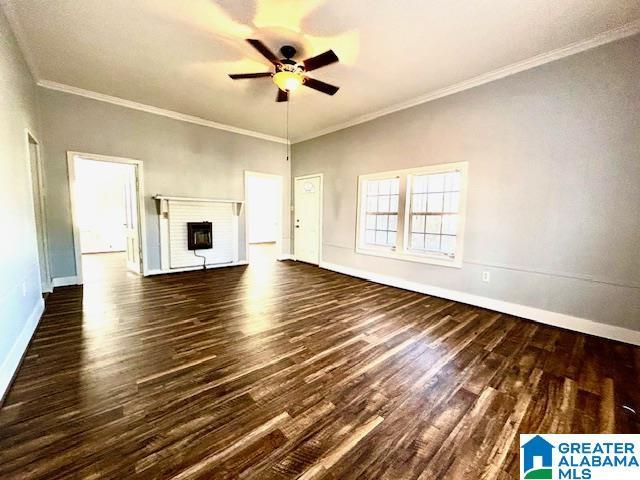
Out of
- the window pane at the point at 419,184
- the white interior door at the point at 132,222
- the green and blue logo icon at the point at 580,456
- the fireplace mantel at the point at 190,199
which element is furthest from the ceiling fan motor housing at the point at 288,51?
the green and blue logo icon at the point at 580,456

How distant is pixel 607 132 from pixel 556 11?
4.13ft

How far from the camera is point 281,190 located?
659 centimetres

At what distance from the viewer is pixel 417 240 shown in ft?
14.0

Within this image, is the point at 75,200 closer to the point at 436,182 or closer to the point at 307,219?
the point at 307,219

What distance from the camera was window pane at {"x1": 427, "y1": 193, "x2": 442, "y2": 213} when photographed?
13.0 feet

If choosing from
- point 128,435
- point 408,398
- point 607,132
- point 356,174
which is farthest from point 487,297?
point 128,435

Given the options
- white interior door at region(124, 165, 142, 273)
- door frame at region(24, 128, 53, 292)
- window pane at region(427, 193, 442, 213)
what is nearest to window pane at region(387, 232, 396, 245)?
window pane at region(427, 193, 442, 213)

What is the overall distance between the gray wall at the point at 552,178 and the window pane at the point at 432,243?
285mm

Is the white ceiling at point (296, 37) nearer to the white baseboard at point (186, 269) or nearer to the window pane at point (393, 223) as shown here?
the window pane at point (393, 223)

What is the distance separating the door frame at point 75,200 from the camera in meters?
4.12

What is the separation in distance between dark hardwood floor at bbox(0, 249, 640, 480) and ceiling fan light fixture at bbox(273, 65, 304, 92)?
2.61 metres

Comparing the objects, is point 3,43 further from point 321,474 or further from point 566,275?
point 566,275

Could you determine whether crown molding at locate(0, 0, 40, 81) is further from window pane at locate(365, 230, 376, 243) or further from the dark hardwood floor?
window pane at locate(365, 230, 376, 243)

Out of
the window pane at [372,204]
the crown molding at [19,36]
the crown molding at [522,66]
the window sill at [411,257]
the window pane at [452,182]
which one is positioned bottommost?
the window sill at [411,257]
